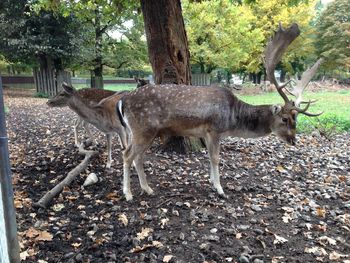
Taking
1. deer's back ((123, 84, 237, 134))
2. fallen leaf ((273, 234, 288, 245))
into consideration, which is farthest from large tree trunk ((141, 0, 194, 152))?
fallen leaf ((273, 234, 288, 245))

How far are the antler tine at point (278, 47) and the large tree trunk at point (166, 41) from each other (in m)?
1.62

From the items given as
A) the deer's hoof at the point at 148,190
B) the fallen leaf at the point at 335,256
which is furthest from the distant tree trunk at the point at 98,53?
the fallen leaf at the point at 335,256

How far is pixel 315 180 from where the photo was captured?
18.5 ft

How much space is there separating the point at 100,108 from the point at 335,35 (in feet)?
121

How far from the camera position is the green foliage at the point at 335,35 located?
35.6m

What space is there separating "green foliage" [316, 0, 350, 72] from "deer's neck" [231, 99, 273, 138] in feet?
110

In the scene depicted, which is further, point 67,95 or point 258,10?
point 258,10

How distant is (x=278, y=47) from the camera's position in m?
5.02

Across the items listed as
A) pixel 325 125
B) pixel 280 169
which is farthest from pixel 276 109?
pixel 325 125

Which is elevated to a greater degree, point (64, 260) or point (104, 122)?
point (104, 122)

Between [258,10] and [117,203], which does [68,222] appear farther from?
[258,10]

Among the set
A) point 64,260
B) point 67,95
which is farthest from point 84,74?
point 64,260

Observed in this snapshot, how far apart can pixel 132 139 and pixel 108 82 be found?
3882 cm

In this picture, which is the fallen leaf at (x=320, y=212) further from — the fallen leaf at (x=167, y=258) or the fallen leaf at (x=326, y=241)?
the fallen leaf at (x=167, y=258)
